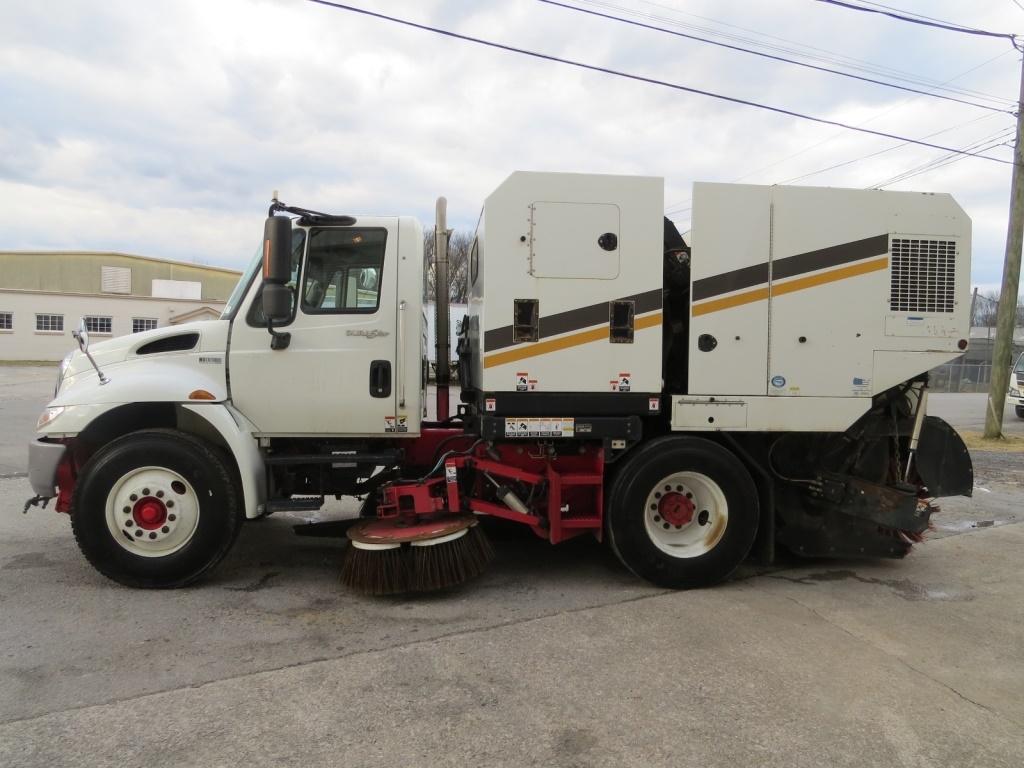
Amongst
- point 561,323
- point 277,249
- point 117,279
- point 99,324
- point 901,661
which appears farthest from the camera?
point 117,279

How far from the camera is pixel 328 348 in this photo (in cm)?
494

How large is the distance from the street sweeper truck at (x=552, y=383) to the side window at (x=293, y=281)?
1cm

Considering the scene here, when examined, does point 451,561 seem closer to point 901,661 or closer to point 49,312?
point 901,661

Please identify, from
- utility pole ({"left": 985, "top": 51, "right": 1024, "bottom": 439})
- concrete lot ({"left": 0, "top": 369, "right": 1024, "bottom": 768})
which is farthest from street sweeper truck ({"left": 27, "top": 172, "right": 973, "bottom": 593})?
utility pole ({"left": 985, "top": 51, "right": 1024, "bottom": 439})

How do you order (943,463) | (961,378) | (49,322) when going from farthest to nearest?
(49,322)
(961,378)
(943,463)

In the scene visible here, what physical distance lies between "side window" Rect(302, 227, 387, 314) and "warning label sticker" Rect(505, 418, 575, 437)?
1291 mm

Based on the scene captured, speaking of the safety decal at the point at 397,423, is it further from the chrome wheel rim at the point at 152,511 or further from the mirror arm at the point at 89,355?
the mirror arm at the point at 89,355

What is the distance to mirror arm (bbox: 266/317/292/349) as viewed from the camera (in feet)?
15.9

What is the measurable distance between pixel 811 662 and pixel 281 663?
282 centimetres

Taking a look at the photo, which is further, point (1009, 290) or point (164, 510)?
point (1009, 290)

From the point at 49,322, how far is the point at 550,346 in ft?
147

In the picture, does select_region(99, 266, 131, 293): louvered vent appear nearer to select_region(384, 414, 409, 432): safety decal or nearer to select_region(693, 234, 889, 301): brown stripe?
select_region(384, 414, 409, 432): safety decal

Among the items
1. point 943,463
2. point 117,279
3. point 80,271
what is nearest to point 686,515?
point 943,463

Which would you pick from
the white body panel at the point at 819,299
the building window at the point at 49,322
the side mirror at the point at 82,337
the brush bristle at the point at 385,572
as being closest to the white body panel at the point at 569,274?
the white body panel at the point at 819,299
